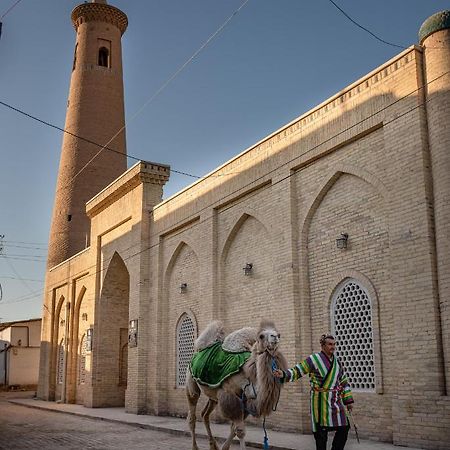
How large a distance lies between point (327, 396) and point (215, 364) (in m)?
2.69

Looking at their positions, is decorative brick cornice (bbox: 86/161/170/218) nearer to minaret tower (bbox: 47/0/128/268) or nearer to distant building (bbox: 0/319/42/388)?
minaret tower (bbox: 47/0/128/268)

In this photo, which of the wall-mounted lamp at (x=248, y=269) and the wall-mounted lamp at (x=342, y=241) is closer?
the wall-mounted lamp at (x=342, y=241)

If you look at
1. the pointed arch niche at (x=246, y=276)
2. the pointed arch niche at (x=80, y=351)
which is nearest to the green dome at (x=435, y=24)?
the pointed arch niche at (x=246, y=276)

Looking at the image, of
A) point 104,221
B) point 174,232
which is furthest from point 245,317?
point 104,221

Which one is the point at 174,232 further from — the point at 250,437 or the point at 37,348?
the point at 37,348

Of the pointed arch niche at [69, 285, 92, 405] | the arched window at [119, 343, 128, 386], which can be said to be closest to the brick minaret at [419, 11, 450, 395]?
the arched window at [119, 343, 128, 386]

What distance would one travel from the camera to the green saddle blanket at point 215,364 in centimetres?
818

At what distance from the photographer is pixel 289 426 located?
38.7ft

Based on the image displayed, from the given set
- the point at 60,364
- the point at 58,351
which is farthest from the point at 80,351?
the point at 58,351

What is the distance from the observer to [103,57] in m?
29.1

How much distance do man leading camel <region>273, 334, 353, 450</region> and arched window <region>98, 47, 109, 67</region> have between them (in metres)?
24.9

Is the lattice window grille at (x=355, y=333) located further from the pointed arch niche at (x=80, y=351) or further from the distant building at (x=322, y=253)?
the pointed arch niche at (x=80, y=351)

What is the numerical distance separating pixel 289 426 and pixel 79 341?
1440cm

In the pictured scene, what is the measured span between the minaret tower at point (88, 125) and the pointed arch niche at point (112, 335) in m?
4.58
